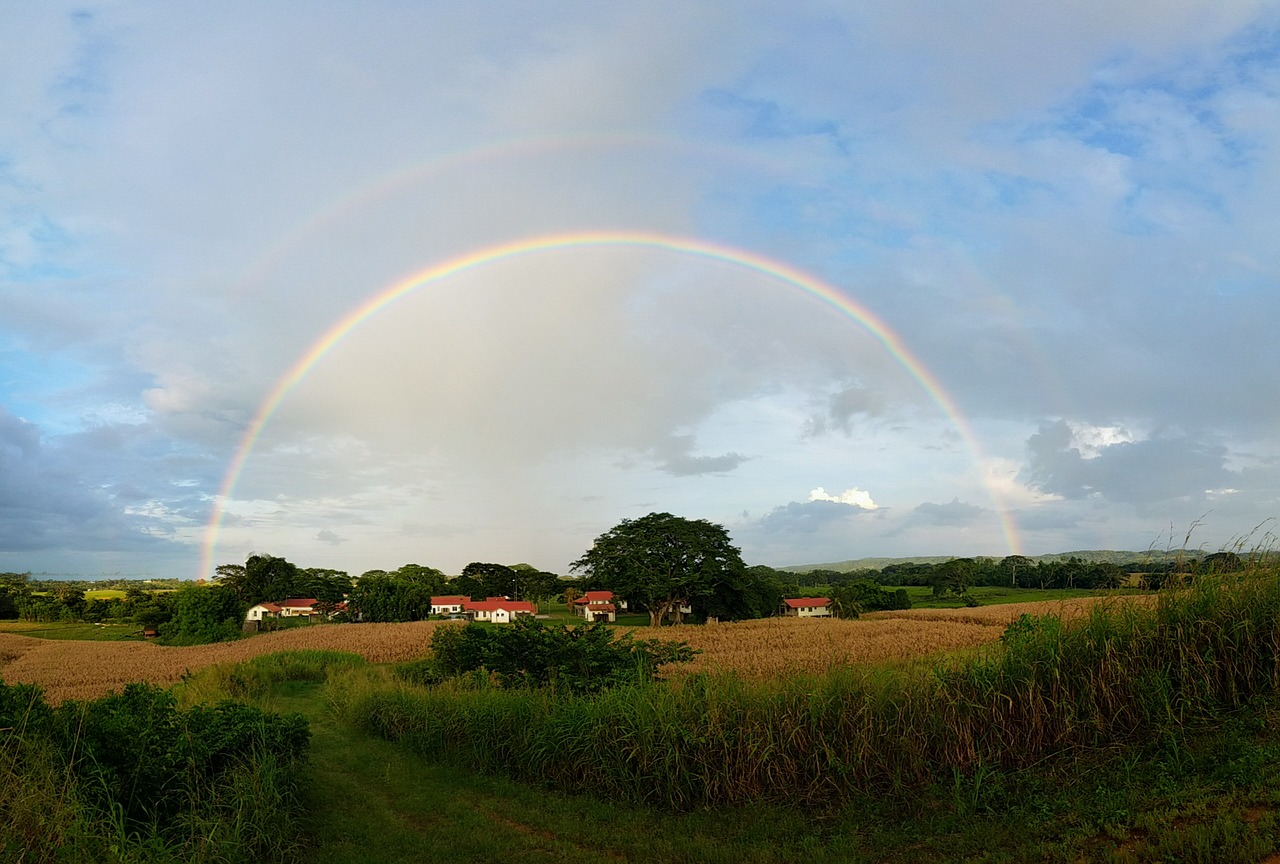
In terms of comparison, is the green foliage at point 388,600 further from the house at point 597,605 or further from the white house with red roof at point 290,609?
the house at point 597,605

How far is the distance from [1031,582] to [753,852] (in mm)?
88297

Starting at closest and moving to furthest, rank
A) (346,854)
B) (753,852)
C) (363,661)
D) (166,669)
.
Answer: (753,852)
(346,854)
(363,661)
(166,669)

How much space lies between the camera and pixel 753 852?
700 cm

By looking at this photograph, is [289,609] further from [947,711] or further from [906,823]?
[906,823]

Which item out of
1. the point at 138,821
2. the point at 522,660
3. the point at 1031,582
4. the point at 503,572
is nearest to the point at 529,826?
the point at 138,821

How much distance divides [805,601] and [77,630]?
261ft

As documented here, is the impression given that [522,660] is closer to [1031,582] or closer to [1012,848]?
[1012,848]

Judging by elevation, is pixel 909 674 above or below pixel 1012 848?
above

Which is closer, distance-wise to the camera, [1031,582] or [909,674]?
[909,674]

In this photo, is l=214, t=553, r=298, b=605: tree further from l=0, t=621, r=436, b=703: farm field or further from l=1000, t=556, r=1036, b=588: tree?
l=1000, t=556, r=1036, b=588: tree

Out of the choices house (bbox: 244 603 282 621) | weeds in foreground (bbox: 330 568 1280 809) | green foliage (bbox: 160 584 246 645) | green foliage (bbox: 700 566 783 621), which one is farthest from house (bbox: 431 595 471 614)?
weeds in foreground (bbox: 330 568 1280 809)

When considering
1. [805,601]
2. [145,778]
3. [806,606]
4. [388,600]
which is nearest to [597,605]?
[388,600]

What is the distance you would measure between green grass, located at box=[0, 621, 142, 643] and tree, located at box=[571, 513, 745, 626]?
43.2 m

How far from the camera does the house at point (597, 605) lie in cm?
7507
